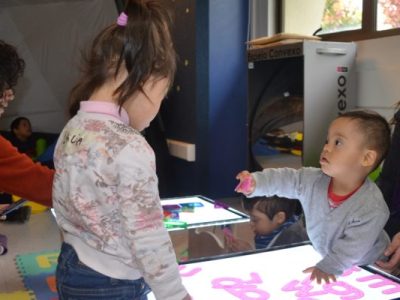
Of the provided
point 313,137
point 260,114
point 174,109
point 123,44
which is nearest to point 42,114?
point 174,109

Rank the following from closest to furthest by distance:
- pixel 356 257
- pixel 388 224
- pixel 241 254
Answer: pixel 356 257
pixel 241 254
pixel 388 224

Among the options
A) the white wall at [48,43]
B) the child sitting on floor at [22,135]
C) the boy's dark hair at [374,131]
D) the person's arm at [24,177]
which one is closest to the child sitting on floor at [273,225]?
the boy's dark hair at [374,131]

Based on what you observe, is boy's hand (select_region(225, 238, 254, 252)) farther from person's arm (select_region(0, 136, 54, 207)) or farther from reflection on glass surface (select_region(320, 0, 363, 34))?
reflection on glass surface (select_region(320, 0, 363, 34))

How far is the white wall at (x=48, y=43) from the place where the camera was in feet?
10.9

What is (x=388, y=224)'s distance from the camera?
125 cm

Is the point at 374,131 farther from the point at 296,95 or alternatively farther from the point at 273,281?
the point at 296,95

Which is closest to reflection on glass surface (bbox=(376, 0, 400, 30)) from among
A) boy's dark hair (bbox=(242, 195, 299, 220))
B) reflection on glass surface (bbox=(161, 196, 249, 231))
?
boy's dark hair (bbox=(242, 195, 299, 220))

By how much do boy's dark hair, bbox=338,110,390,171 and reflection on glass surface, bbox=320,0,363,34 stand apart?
4.49 feet

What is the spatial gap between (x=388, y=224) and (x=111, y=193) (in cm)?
81

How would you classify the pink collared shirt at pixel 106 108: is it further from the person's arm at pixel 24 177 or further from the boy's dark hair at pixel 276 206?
the boy's dark hair at pixel 276 206

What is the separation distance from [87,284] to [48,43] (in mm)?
2993

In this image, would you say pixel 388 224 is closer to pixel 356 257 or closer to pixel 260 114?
pixel 356 257

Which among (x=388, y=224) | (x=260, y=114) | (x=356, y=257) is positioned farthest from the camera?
(x=260, y=114)

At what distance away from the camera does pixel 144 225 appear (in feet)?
2.22
